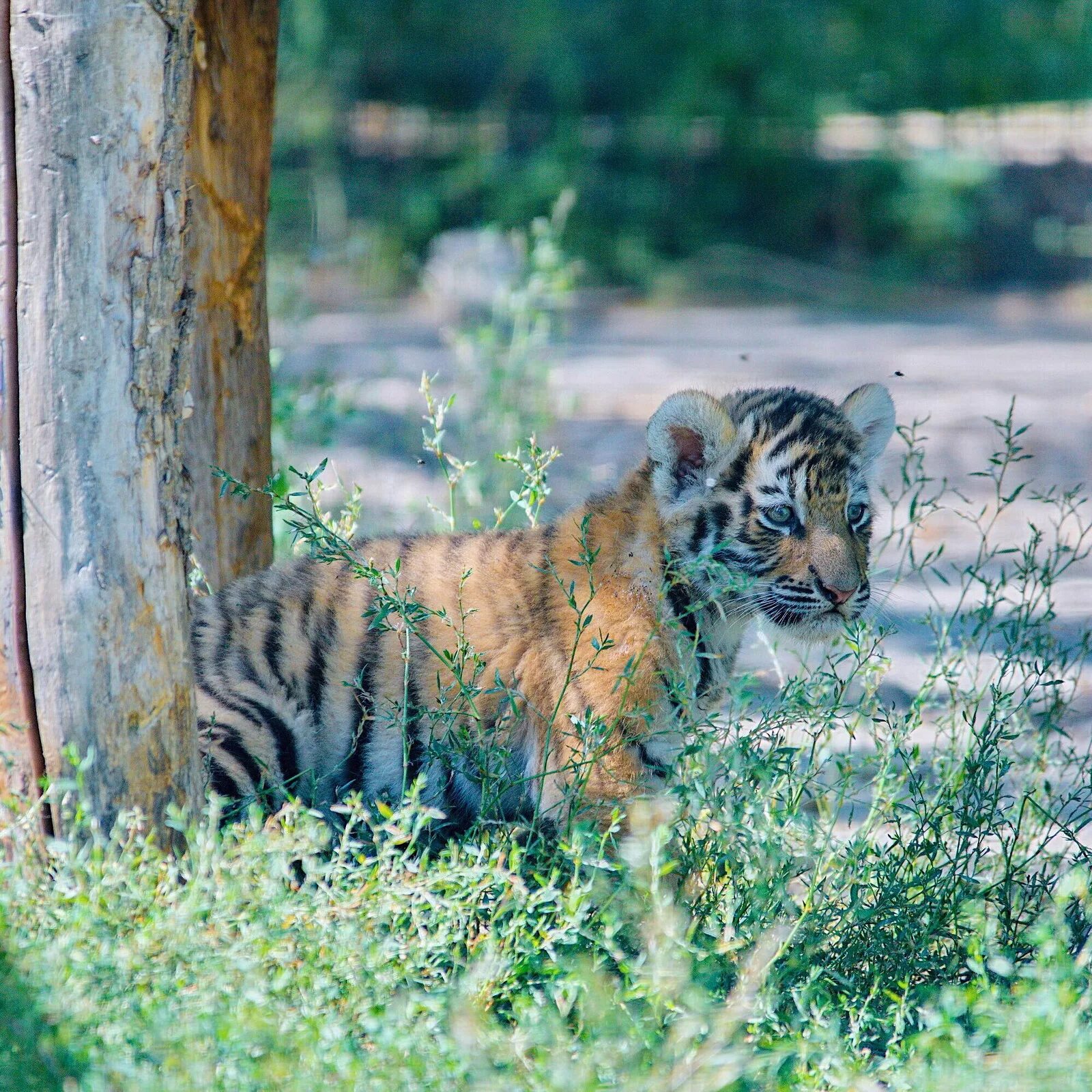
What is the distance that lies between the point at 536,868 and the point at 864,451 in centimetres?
140

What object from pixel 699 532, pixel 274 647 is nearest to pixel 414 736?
pixel 274 647

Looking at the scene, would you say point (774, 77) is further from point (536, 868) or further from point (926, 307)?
point (536, 868)

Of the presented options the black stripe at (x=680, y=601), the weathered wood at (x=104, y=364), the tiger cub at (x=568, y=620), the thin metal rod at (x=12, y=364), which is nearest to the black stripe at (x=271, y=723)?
the tiger cub at (x=568, y=620)

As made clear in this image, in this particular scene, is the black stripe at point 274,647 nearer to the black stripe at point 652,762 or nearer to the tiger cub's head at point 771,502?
the black stripe at point 652,762

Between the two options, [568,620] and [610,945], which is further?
[568,620]

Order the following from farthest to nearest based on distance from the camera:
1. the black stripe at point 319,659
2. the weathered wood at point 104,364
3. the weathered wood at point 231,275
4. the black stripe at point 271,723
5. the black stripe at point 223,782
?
1. the weathered wood at point 231,275
2. the black stripe at point 319,659
3. the black stripe at point 271,723
4. the black stripe at point 223,782
5. the weathered wood at point 104,364

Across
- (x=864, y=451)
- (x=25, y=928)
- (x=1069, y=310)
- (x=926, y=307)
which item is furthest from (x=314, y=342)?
(x=25, y=928)

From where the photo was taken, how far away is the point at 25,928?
253 centimetres

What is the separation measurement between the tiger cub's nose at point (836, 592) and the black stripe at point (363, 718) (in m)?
1.09

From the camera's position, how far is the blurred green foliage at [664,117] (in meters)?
14.0

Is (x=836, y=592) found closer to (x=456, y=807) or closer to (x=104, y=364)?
(x=456, y=807)

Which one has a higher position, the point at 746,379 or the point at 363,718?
the point at 746,379

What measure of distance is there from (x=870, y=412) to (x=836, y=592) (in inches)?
21.9

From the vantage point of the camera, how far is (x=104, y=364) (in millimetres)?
2715
